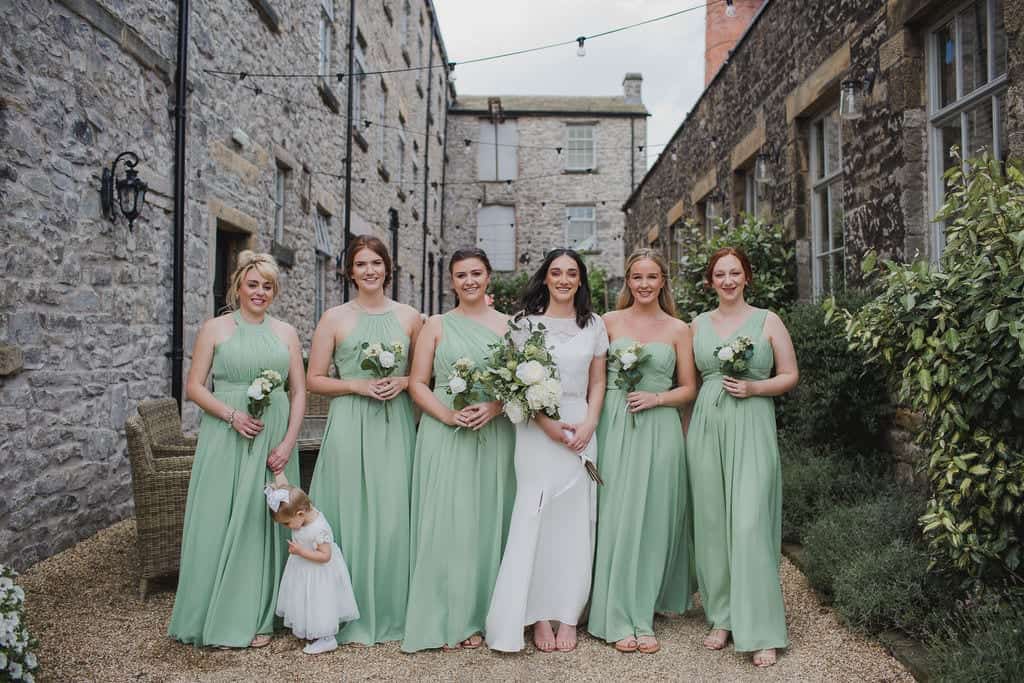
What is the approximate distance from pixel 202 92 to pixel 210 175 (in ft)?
2.37

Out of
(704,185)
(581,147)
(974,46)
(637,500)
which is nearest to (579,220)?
(581,147)

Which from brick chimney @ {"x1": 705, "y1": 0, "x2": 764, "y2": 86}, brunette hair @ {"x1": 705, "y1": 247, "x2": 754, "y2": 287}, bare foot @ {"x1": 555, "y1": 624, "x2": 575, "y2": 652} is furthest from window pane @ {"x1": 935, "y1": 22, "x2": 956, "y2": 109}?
brick chimney @ {"x1": 705, "y1": 0, "x2": 764, "y2": 86}

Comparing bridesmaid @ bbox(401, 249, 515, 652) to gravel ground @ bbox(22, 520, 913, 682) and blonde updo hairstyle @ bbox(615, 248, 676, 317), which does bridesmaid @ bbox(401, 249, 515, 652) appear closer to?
gravel ground @ bbox(22, 520, 913, 682)

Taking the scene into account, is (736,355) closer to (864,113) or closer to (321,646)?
(321,646)

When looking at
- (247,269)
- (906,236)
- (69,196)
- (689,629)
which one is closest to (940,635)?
(689,629)

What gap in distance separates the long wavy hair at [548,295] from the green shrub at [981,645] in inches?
79.0

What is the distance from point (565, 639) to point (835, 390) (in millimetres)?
2934

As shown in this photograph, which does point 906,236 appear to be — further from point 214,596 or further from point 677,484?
point 214,596

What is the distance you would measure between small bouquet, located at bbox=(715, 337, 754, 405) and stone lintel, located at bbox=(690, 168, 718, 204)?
754 cm

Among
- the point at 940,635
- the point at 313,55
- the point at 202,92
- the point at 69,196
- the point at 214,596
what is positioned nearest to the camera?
the point at 940,635

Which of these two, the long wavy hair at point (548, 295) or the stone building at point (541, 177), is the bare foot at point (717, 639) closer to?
the long wavy hair at point (548, 295)

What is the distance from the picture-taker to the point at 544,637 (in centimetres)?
365

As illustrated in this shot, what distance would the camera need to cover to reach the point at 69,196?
5.10 meters

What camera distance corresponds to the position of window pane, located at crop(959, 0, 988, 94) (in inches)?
186
